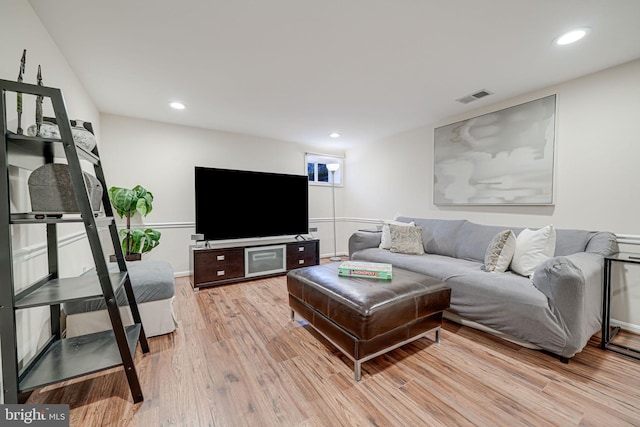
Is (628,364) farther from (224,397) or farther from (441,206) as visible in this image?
(224,397)

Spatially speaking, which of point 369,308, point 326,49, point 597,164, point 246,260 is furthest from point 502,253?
point 246,260

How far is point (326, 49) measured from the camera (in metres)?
1.86

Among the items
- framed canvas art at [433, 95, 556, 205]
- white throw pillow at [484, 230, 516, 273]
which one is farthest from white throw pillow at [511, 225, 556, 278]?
framed canvas art at [433, 95, 556, 205]

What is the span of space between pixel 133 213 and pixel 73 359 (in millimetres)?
2137

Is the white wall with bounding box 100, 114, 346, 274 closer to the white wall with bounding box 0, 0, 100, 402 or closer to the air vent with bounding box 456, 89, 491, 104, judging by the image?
the white wall with bounding box 0, 0, 100, 402

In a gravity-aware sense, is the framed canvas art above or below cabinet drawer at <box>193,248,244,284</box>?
above

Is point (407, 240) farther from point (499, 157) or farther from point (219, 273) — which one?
point (219, 273)

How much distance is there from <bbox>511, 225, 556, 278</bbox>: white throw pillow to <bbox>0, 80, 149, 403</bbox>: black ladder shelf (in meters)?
2.78

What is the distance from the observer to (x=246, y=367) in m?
1.59

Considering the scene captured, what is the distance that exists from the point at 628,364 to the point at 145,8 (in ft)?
12.2

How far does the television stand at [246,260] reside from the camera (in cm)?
307

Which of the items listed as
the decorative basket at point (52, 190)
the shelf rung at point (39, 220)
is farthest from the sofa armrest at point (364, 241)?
the decorative basket at point (52, 190)

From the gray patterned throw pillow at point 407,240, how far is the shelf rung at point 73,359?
263 centimetres

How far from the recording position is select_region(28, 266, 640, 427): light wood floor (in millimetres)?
1212
